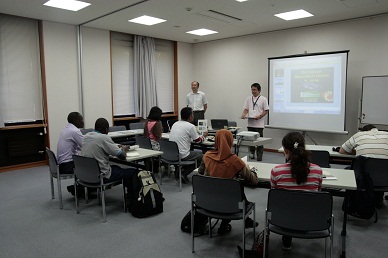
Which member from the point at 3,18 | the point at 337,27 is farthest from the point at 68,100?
the point at 337,27

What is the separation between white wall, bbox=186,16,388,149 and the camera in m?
6.17

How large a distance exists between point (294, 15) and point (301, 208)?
4939 mm

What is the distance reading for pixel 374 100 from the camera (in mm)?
5922

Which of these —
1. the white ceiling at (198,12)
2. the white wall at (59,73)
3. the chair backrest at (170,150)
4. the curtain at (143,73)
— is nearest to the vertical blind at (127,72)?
the curtain at (143,73)

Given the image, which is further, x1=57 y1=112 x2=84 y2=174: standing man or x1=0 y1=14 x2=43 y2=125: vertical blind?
x1=0 y1=14 x2=43 y2=125: vertical blind

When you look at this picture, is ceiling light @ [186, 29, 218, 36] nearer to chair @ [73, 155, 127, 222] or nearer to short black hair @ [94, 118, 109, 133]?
short black hair @ [94, 118, 109, 133]

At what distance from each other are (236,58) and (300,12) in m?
2.56

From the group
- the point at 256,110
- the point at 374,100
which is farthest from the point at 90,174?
the point at 374,100

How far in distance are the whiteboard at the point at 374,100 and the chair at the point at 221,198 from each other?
4.46 metres

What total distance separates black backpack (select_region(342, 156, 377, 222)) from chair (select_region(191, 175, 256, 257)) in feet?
4.34

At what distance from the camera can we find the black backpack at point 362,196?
3217 mm

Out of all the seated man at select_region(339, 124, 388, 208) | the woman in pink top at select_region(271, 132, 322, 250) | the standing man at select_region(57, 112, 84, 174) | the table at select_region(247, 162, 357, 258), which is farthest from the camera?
the standing man at select_region(57, 112, 84, 174)

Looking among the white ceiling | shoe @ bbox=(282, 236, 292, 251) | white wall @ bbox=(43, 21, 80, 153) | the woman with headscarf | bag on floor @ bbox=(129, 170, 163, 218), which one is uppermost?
the white ceiling

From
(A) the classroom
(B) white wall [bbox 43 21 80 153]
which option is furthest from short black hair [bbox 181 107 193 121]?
(B) white wall [bbox 43 21 80 153]
